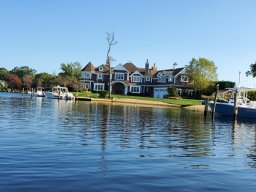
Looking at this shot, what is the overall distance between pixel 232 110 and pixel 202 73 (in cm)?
4706

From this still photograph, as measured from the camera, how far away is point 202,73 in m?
94.9

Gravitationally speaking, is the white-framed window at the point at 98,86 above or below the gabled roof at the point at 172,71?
below

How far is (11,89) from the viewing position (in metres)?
160

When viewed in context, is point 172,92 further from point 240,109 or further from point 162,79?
point 240,109

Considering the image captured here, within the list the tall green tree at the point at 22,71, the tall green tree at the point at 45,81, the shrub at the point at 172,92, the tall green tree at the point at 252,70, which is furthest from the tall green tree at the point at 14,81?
the tall green tree at the point at 252,70

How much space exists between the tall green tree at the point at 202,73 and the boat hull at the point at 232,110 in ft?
139

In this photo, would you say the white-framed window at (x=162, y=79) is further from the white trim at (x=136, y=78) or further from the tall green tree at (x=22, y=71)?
the tall green tree at (x=22, y=71)

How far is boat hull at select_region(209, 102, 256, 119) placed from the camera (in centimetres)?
4714

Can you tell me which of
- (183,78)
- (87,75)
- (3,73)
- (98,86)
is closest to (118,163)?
(183,78)

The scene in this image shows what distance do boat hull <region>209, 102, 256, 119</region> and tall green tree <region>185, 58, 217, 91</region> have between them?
42.4 metres

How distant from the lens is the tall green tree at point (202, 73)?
93.6 metres

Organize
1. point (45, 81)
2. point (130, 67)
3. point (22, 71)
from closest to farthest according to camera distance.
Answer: point (130, 67) < point (45, 81) < point (22, 71)

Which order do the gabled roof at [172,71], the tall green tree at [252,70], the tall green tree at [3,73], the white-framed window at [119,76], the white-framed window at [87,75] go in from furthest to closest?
the tall green tree at [3,73] → the white-framed window at [87,75] → the white-framed window at [119,76] → the gabled roof at [172,71] → the tall green tree at [252,70]

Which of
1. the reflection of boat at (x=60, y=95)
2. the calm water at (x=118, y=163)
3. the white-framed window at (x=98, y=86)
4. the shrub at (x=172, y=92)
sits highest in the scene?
the white-framed window at (x=98, y=86)
